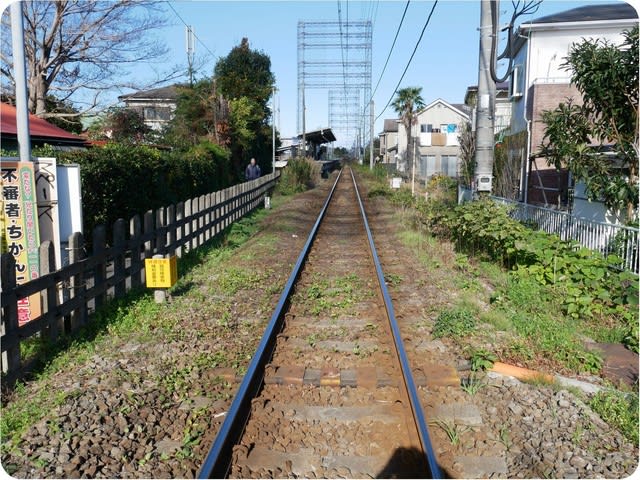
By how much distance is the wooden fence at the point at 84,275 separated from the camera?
508 cm

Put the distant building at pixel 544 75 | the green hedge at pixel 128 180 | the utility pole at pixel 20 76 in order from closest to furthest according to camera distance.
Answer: the utility pole at pixel 20 76 → the green hedge at pixel 128 180 → the distant building at pixel 544 75

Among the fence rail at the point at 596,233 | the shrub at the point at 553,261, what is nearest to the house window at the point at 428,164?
the fence rail at the point at 596,233

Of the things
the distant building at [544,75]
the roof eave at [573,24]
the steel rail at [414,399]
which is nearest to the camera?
the steel rail at [414,399]

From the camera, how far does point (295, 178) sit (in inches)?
1308

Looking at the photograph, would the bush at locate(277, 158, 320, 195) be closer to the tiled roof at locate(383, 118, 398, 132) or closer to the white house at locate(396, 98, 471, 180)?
the white house at locate(396, 98, 471, 180)

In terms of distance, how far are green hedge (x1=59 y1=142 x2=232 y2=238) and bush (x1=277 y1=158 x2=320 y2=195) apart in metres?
14.9

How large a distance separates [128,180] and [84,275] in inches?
195

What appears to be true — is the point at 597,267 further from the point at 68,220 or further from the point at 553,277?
the point at 68,220

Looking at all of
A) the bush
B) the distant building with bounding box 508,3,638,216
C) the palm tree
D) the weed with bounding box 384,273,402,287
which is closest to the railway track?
the weed with bounding box 384,273,402,287

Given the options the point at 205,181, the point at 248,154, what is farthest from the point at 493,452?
the point at 248,154

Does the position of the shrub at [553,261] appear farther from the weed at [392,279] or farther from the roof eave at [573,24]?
the roof eave at [573,24]

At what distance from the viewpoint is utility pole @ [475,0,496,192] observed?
1171cm

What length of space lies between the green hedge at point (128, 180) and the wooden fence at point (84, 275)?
112 centimetres

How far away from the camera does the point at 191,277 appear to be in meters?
9.52
